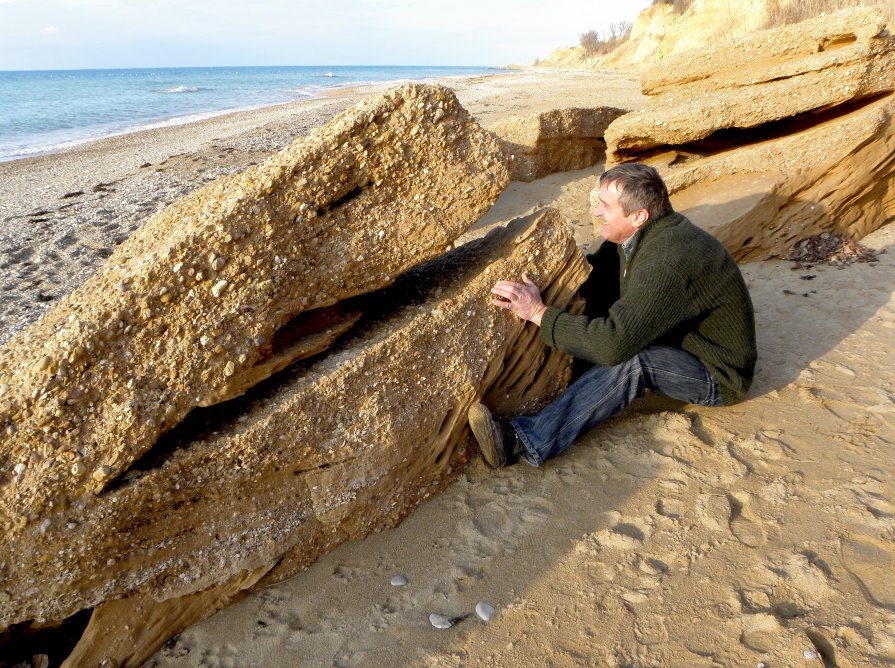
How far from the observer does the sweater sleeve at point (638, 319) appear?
105 inches

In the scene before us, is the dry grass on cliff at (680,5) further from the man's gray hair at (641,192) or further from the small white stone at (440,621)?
the small white stone at (440,621)

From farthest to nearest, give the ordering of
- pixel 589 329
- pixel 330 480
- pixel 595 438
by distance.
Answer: pixel 595 438 → pixel 589 329 → pixel 330 480

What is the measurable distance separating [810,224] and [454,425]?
3751 mm

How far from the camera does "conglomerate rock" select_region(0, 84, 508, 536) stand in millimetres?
2117

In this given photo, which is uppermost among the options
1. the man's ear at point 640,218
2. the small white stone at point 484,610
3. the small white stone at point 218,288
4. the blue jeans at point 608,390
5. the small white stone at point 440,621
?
the man's ear at point 640,218

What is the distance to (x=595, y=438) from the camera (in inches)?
119

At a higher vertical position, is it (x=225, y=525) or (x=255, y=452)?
(x=255, y=452)

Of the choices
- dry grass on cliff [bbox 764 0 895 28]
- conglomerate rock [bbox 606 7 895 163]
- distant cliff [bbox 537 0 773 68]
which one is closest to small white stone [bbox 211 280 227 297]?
conglomerate rock [bbox 606 7 895 163]

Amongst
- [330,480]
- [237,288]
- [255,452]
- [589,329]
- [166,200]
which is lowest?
[166,200]

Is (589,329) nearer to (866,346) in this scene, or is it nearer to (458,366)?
(458,366)

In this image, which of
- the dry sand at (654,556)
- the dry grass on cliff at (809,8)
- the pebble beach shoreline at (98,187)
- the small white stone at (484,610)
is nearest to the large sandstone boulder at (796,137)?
the dry sand at (654,556)

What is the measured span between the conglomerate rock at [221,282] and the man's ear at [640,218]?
627 mm

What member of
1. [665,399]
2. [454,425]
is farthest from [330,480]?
[665,399]

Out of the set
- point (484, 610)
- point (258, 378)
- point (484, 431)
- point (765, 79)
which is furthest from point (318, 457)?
point (765, 79)
